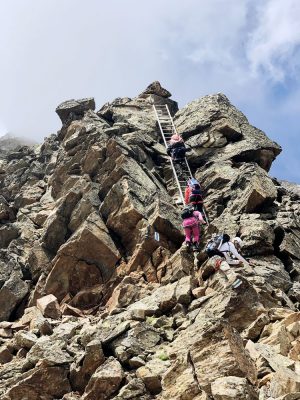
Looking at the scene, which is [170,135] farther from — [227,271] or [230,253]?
[227,271]

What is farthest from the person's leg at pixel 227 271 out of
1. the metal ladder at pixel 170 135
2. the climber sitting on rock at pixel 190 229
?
the metal ladder at pixel 170 135

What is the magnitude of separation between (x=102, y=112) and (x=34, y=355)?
27.0 meters

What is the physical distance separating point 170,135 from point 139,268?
16.6 metres

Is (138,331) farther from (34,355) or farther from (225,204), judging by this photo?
(225,204)

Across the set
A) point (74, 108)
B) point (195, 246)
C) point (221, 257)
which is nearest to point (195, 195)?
point (195, 246)

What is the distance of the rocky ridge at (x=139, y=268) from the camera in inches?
524

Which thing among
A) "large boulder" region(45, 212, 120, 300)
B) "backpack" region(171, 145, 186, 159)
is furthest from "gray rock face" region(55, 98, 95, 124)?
"large boulder" region(45, 212, 120, 300)

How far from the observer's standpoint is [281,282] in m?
20.9

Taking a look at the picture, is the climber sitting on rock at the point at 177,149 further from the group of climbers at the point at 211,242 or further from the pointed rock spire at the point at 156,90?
the pointed rock spire at the point at 156,90

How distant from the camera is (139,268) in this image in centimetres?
2378

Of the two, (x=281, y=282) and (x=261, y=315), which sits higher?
(x=281, y=282)

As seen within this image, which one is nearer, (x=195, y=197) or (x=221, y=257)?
(x=221, y=257)

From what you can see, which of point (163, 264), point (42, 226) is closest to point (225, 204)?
point (163, 264)

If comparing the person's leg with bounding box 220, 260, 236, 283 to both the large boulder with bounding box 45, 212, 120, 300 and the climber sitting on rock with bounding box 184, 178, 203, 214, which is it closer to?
the climber sitting on rock with bounding box 184, 178, 203, 214
